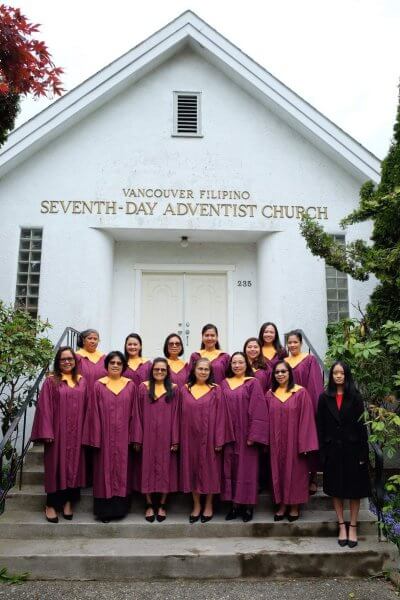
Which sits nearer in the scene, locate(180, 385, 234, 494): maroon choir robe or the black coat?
the black coat

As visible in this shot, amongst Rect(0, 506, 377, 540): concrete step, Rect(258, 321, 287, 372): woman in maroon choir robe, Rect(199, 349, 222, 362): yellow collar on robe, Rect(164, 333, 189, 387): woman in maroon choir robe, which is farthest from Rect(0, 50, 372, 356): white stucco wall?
Rect(0, 506, 377, 540): concrete step

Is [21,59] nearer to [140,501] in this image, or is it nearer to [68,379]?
[68,379]

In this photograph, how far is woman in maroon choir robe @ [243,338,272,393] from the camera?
6070 mm

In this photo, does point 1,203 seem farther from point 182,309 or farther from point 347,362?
point 347,362

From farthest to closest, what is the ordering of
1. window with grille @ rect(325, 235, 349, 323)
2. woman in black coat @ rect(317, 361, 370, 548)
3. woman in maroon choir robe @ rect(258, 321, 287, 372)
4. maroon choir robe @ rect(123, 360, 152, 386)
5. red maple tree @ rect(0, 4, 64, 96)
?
window with grille @ rect(325, 235, 349, 323) < woman in maroon choir robe @ rect(258, 321, 287, 372) < maroon choir robe @ rect(123, 360, 152, 386) < woman in black coat @ rect(317, 361, 370, 548) < red maple tree @ rect(0, 4, 64, 96)

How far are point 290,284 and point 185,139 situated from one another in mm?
3036

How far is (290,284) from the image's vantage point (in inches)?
336

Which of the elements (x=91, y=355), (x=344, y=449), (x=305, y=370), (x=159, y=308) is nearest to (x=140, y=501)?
(x=91, y=355)

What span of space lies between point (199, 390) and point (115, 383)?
928mm

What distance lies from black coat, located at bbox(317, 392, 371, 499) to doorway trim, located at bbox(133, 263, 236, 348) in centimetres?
397

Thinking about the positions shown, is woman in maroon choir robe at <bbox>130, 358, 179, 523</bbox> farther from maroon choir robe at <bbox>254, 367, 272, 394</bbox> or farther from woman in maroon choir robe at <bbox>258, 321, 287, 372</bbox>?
woman in maroon choir robe at <bbox>258, 321, 287, 372</bbox>

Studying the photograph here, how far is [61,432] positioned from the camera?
5496 millimetres

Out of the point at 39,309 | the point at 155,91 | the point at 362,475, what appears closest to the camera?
the point at 362,475

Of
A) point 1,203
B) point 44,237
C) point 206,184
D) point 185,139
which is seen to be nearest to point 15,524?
point 44,237
